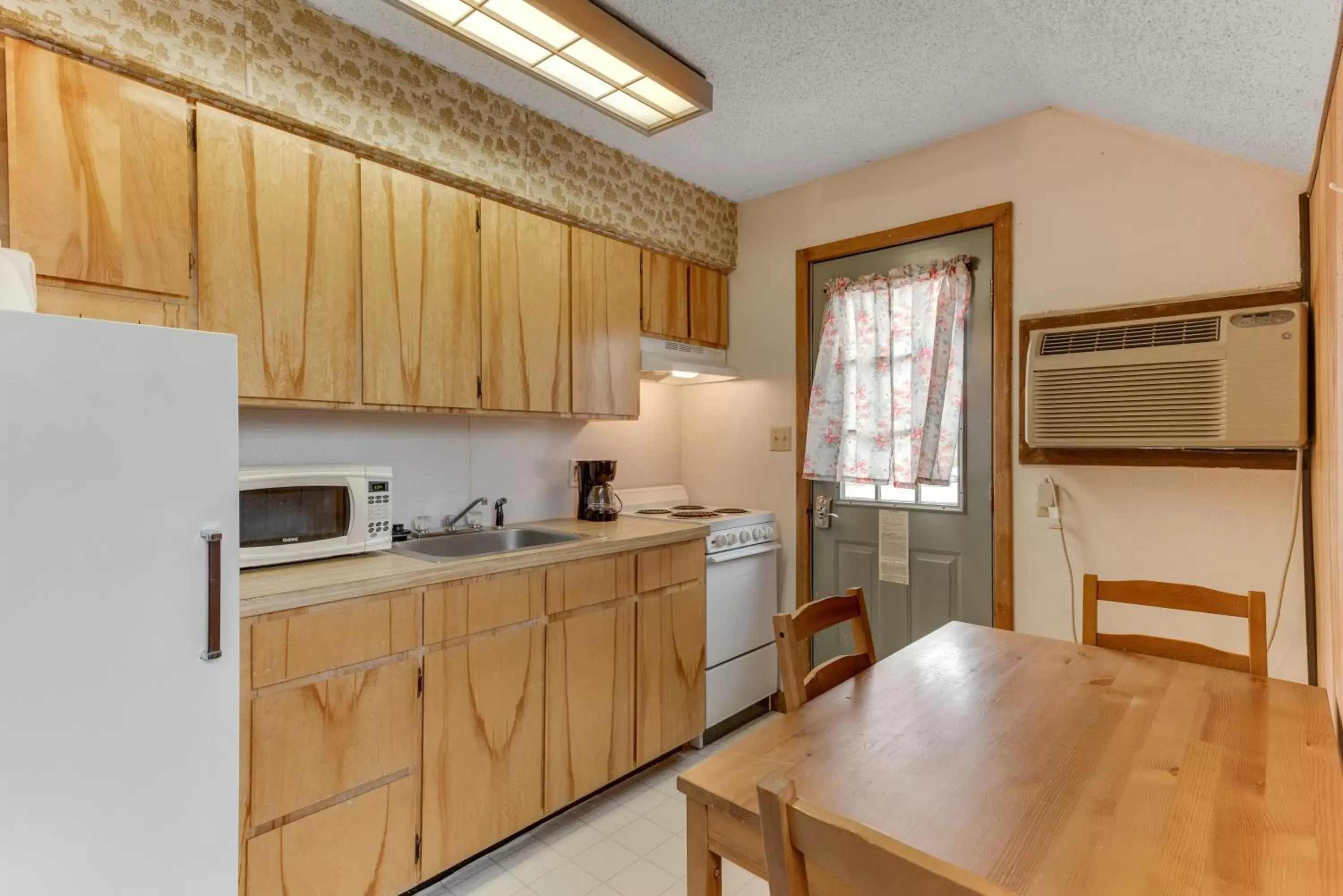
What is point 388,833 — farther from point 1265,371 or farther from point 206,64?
point 1265,371

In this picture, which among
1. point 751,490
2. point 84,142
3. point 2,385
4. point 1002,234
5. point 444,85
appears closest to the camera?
point 2,385

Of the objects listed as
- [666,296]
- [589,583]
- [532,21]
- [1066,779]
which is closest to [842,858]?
[1066,779]

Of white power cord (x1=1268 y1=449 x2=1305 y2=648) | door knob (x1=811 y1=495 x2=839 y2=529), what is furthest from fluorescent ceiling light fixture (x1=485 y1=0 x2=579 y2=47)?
white power cord (x1=1268 y1=449 x2=1305 y2=648)

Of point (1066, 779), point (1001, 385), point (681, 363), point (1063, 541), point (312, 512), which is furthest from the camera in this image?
point (681, 363)

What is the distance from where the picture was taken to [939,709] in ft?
4.06

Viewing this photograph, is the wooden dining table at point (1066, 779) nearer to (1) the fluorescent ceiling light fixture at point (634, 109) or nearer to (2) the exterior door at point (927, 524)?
(2) the exterior door at point (927, 524)

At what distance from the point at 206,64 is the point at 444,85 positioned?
0.69 m

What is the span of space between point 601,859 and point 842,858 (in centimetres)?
172

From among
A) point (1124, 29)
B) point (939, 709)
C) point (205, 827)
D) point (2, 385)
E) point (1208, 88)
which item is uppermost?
point (1124, 29)

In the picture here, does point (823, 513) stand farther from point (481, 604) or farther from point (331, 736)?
point (331, 736)

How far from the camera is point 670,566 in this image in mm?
2523

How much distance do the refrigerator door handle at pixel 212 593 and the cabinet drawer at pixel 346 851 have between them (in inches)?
22.3

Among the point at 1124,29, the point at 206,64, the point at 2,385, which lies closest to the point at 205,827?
the point at 2,385

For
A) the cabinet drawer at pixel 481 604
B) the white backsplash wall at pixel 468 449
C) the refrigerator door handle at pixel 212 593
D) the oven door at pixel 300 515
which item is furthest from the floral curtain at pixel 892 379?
the refrigerator door handle at pixel 212 593
